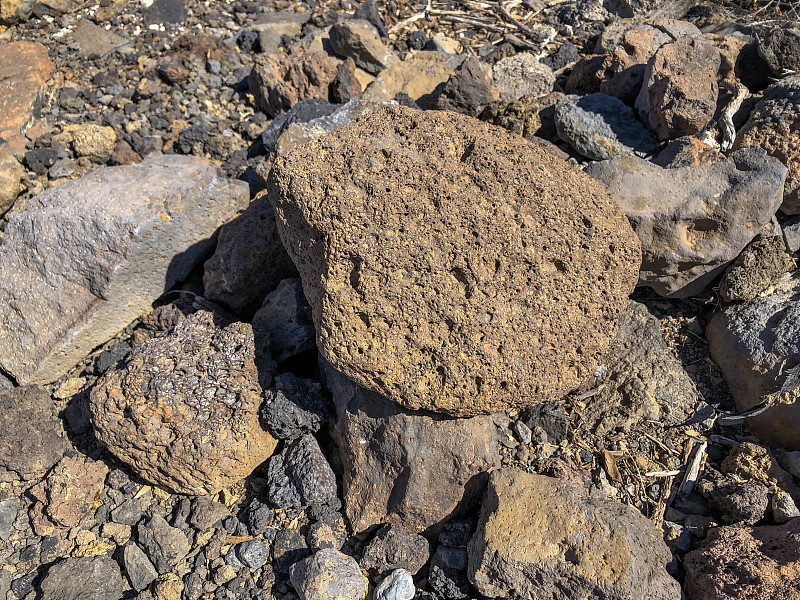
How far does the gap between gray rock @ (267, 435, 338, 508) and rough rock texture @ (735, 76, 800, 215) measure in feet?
7.89

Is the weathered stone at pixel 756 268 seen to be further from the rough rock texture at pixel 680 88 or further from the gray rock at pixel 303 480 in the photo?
the gray rock at pixel 303 480

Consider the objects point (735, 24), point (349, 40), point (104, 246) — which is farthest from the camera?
point (349, 40)

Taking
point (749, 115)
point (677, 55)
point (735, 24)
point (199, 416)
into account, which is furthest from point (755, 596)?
point (735, 24)

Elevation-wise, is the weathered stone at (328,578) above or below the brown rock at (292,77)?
below

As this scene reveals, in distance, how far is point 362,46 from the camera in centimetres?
402

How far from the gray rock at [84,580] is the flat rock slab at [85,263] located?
1.02 metres

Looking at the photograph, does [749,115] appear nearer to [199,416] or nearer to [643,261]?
[643,261]

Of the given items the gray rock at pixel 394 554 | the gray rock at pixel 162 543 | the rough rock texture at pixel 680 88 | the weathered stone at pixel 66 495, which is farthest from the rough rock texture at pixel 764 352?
the weathered stone at pixel 66 495

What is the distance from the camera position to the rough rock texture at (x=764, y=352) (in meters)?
2.37

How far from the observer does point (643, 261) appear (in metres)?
2.62

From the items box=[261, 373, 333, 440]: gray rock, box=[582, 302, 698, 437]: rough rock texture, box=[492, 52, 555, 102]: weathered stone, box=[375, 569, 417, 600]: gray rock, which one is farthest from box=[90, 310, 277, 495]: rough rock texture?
box=[492, 52, 555, 102]: weathered stone

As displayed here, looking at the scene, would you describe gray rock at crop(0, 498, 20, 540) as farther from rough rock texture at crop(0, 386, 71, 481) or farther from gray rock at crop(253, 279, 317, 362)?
gray rock at crop(253, 279, 317, 362)

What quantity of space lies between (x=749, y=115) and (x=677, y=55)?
48 centimetres

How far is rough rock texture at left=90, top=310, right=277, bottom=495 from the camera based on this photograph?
229 centimetres
